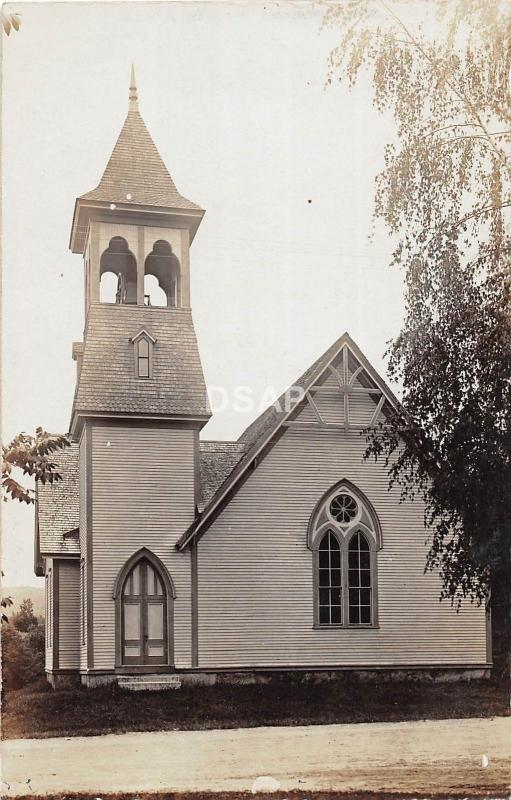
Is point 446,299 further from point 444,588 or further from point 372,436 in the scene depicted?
point 444,588

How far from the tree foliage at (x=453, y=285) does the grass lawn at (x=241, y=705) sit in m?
1.10

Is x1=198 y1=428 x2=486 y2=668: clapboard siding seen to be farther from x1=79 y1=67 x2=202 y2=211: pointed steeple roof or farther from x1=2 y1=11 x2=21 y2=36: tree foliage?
x1=2 y1=11 x2=21 y2=36: tree foliage

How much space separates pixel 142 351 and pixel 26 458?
5.24 feet

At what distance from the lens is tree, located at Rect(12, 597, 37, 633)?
1085 cm

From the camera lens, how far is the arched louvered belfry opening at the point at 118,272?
11.3 metres

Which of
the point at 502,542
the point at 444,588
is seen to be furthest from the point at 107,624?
the point at 502,542

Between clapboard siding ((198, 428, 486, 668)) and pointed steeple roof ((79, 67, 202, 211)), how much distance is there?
2827 millimetres

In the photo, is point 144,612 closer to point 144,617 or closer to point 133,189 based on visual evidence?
point 144,617

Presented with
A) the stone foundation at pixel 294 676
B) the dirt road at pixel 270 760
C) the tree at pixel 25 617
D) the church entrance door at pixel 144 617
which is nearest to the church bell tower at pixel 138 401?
the church entrance door at pixel 144 617

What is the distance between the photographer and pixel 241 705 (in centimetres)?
1127

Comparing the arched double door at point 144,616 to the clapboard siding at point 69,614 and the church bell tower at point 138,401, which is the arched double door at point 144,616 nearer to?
the church bell tower at point 138,401

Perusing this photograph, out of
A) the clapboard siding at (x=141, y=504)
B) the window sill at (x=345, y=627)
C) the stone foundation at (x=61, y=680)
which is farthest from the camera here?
the window sill at (x=345, y=627)

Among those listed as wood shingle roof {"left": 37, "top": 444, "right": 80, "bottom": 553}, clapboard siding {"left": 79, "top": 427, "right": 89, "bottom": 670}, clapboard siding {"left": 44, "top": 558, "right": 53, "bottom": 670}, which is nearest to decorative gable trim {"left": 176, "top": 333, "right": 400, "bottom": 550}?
clapboard siding {"left": 79, "top": 427, "right": 89, "bottom": 670}

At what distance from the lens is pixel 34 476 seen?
1124 centimetres
